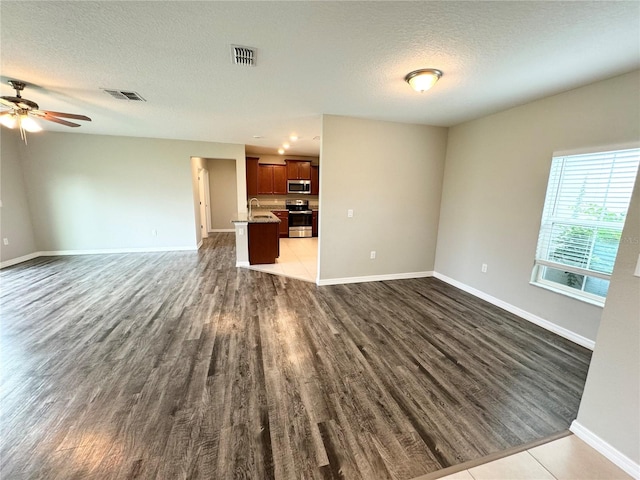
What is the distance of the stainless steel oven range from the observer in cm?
779

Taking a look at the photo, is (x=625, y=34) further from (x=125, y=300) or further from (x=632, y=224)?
(x=125, y=300)

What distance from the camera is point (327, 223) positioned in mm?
3795

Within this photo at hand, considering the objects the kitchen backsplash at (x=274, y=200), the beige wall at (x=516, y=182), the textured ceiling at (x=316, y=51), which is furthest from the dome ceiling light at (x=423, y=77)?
the kitchen backsplash at (x=274, y=200)

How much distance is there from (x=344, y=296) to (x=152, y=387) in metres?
2.37

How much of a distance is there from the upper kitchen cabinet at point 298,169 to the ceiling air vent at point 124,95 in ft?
16.0

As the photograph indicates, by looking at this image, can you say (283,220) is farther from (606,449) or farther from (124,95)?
(606,449)

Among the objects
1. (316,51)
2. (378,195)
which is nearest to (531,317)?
(378,195)

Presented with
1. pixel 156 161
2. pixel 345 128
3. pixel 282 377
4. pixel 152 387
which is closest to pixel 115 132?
pixel 156 161

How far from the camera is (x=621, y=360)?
137 centimetres

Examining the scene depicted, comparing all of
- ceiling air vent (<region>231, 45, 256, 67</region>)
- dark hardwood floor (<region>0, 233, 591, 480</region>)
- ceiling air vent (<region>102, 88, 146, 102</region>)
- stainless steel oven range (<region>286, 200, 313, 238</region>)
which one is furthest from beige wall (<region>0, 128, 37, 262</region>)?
stainless steel oven range (<region>286, 200, 313, 238</region>)

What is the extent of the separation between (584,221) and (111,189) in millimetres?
7763

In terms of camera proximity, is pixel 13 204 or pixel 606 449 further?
pixel 13 204

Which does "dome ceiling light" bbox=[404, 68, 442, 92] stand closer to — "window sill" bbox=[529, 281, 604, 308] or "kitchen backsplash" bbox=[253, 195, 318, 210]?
"window sill" bbox=[529, 281, 604, 308]

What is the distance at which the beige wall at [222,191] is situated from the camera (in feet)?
26.1
